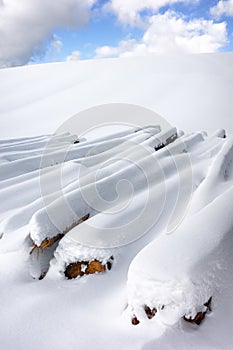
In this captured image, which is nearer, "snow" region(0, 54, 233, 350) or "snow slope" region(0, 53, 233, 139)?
"snow" region(0, 54, 233, 350)

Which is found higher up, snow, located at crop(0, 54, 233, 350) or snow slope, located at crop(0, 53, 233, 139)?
snow slope, located at crop(0, 53, 233, 139)

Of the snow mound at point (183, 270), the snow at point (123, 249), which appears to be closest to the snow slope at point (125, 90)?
the snow at point (123, 249)

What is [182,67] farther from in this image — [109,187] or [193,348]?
[193,348]

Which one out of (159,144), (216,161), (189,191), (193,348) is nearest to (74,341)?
(193,348)

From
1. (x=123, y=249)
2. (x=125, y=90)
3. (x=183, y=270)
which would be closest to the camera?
(x=183, y=270)

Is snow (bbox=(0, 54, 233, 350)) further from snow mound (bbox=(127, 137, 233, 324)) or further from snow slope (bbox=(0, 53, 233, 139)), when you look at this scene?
snow slope (bbox=(0, 53, 233, 139))

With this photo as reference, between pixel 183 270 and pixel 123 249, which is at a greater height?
pixel 183 270

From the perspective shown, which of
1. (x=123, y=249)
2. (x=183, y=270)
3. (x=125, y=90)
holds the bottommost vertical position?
(x=123, y=249)

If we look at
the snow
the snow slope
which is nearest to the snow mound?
the snow

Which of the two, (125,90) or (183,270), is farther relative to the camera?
(125,90)

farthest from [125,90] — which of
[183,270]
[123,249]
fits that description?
[183,270]

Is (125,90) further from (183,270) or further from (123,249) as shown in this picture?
(183,270)

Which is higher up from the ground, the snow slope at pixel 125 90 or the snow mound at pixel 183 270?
the snow slope at pixel 125 90

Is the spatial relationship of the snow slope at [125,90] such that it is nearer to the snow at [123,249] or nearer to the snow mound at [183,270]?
the snow at [123,249]
